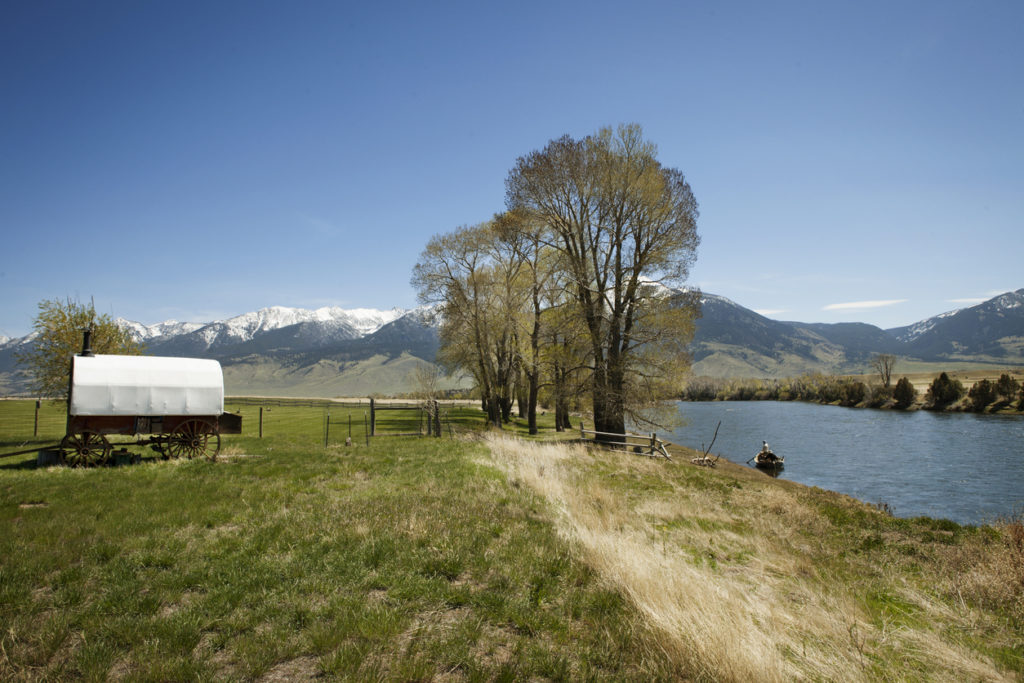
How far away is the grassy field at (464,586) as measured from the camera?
450 centimetres

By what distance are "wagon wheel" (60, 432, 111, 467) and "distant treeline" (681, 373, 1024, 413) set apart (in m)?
31.0

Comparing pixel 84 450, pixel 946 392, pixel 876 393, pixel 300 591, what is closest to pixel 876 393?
pixel 876 393

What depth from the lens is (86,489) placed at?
10953 mm

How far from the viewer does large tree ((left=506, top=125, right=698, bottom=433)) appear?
2130 cm

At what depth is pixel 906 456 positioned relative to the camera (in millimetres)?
35281

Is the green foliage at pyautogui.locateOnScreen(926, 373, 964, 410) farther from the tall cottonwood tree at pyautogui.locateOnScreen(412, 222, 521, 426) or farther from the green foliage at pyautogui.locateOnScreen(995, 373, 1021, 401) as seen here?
the tall cottonwood tree at pyautogui.locateOnScreen(412, 222, 521, 426)

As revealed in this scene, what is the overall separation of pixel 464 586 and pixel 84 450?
48.7 feet

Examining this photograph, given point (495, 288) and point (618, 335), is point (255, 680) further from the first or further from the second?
point (495, 288)

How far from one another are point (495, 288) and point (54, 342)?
2461 centimetres

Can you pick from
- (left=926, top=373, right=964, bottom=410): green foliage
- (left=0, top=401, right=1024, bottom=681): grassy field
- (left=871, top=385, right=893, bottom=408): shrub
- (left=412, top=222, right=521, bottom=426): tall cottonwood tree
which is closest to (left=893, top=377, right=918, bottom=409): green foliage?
(left=926, top=373, right=964, bottom=410): green foliage

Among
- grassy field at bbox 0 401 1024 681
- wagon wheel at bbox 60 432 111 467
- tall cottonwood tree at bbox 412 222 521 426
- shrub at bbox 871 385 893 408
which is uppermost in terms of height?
tall cottonwood tree at bbox 412 222 521 426

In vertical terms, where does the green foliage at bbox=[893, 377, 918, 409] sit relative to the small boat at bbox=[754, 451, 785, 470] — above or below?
above

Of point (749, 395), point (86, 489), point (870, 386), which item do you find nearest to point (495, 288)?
point (86, 489)

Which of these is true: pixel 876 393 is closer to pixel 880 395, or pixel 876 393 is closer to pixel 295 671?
pixel 880 395
